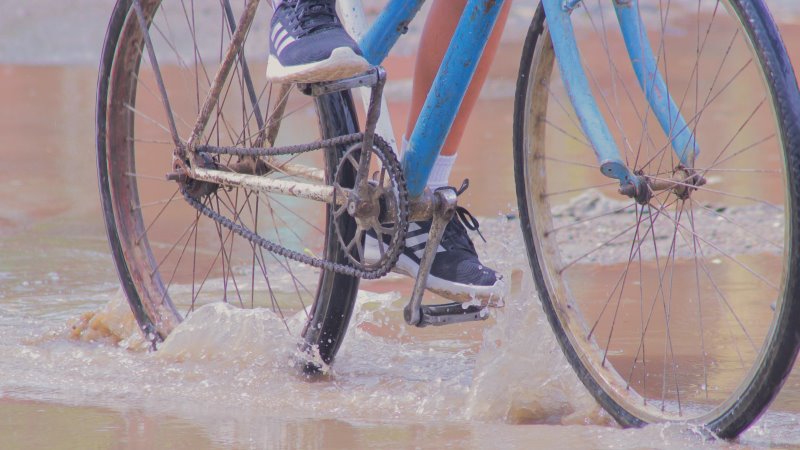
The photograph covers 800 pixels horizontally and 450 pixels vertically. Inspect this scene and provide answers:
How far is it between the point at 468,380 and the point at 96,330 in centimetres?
109

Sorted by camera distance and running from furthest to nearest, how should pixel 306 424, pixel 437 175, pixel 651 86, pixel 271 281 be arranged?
1. pixel 271 281
2. pixel 437 175
3. pixel 306 424
4. pixel 651 86

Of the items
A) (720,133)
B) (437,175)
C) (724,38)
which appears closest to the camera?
(437,175)

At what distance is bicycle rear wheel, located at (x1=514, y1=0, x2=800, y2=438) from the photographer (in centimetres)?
181

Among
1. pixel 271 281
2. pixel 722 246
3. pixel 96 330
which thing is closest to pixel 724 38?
pixel 722 246

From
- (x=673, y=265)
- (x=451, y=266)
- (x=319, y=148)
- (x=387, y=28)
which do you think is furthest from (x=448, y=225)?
(x=673, y=265)

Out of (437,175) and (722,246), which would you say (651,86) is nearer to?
(437,175)

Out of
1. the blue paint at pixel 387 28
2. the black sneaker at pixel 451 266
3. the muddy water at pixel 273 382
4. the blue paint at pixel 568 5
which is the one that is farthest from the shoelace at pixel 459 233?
the blue paint at pixel 568 5

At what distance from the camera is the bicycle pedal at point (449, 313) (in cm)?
242

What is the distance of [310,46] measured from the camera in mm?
2373

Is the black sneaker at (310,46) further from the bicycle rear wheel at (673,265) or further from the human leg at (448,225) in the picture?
the bicycle rear wheel at (673,265)

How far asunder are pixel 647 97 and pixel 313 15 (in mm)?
731

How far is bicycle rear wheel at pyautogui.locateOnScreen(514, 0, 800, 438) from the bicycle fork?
3 centimetres

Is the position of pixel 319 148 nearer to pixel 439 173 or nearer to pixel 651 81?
pixel 439 173

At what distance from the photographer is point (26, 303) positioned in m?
3.40
